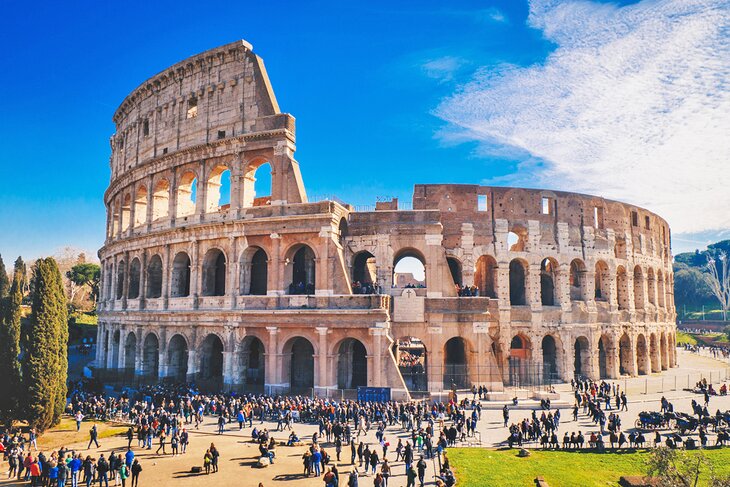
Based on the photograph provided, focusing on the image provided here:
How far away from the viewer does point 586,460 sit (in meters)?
18.4

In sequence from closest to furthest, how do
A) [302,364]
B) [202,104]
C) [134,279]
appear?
[302,364], [202,104], [134,279]

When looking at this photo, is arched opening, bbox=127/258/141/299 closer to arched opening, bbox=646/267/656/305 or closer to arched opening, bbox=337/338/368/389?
arched opening, bbox=337/338/368/389

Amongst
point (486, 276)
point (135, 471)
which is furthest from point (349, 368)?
point (135, 471)

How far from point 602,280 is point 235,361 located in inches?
1096

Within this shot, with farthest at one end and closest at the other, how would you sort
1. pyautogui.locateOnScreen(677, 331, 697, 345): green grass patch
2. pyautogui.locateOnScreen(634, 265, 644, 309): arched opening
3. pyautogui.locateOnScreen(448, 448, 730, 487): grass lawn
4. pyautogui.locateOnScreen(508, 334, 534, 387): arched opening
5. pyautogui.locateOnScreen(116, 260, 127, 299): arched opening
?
pyautogui.locateOnScreen(677, 331, 697, 345): green grass patch < pyautogui.locateOnScreen(634, 265, 644, 309): arched opening < pyautogui.locateOnScreen(116, 260, 127, 299): arched opening < pyautogui.locateOnScreen(508, 334, 534, 387): arched opening < pyautogui.locateOnScreen(448, 448, 730, 487): grass lawn

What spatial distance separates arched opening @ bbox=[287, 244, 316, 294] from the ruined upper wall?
756cm

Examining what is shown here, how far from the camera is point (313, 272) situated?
30016 mm

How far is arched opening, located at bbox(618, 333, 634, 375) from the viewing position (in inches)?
1473

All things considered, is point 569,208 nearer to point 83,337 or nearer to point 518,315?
point 518,315

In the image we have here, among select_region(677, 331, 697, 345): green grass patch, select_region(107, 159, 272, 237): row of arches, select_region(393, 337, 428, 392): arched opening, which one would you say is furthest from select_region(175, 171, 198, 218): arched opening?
select_region(677, 331, 697, 345): green grass patch

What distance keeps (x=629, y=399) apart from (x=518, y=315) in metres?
7.99

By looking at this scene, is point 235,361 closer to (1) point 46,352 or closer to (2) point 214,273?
(2) point 214,273

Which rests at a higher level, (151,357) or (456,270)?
(456,270)

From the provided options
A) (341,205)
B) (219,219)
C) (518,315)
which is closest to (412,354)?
(518,315)
